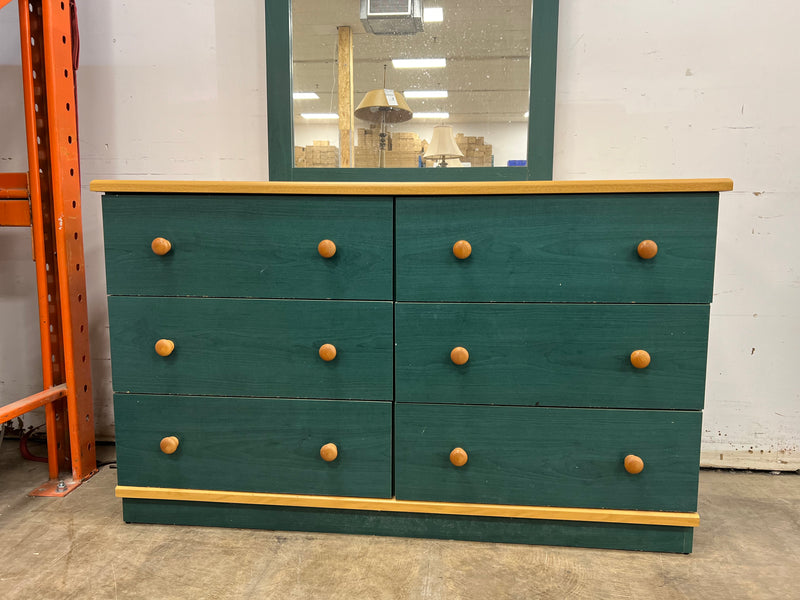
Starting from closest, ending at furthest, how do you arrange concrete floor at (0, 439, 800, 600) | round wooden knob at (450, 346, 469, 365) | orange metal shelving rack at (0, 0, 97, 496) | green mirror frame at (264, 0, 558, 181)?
concrete floor at (0, 439, 800, 600) → round wooden knob at (450, 346, 469, 365) → orange metal shelving rack at (0, 0, 97, 496) → green mirror frame at (264, 0, 558, 181)

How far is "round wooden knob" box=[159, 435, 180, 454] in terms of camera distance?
4.25 ft

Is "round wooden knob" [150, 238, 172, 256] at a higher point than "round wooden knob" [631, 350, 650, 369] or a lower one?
higher

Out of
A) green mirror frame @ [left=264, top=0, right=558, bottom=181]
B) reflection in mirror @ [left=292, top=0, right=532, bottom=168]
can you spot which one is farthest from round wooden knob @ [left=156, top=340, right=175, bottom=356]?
reflection in mirror @ [left=292, top=0, right=532, bottom=168]

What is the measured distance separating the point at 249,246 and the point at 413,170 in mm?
693

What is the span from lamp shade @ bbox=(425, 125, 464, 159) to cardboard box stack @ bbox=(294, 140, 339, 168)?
0.33 metres

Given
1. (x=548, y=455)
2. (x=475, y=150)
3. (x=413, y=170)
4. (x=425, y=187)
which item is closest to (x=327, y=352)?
(x=425, y=187)

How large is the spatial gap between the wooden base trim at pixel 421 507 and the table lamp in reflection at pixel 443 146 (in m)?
1.10

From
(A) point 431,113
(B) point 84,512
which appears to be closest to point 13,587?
Result: (B) point 84,512

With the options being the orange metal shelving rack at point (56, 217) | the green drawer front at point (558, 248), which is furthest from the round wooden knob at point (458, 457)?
the orange metal shelving rack at point (56, 217)

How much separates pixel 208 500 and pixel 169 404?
0.29m

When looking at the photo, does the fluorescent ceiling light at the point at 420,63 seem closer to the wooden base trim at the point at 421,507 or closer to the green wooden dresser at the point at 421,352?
the green wooden dresser at the point at 421,352

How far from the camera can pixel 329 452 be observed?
4.16 feet

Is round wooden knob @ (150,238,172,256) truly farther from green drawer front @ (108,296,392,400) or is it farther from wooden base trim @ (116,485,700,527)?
wooden base trim @ (116,485,700,527)

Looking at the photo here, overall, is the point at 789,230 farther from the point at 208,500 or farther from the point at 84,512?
the point at 84,512
